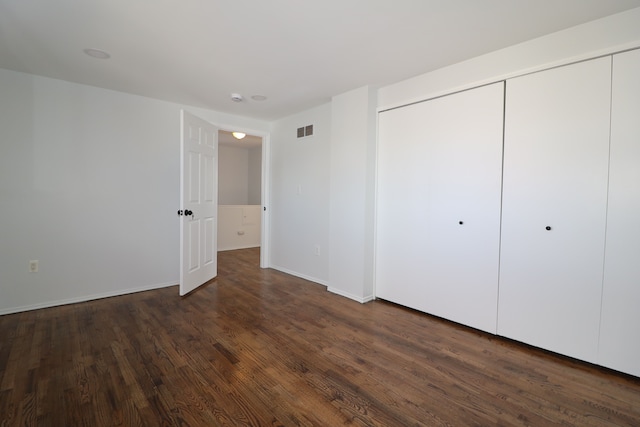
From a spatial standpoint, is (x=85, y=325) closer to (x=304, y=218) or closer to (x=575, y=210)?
(x=304, y=218)

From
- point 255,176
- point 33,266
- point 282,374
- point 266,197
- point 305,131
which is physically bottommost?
point 282,374

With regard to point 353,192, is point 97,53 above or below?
above

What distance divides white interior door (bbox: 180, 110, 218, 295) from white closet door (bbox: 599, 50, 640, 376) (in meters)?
3.61

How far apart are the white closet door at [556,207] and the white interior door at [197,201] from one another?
3.09m

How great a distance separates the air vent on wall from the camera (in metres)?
3.98

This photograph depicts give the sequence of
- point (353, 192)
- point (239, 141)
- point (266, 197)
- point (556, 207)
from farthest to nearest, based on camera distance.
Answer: point (239, 141) → point (266, 197) → point (353, 192) → point (556, 207)

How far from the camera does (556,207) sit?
6.88 ft

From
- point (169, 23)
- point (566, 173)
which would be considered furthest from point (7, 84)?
point (566, 173)

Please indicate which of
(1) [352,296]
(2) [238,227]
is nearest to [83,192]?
(1) [352,296]

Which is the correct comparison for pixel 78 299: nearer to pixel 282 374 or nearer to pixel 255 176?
pixel 282 374

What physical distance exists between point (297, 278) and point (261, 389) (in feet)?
7.94

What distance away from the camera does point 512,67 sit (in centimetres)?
227

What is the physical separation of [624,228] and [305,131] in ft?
10.8

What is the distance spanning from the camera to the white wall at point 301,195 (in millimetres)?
3844
